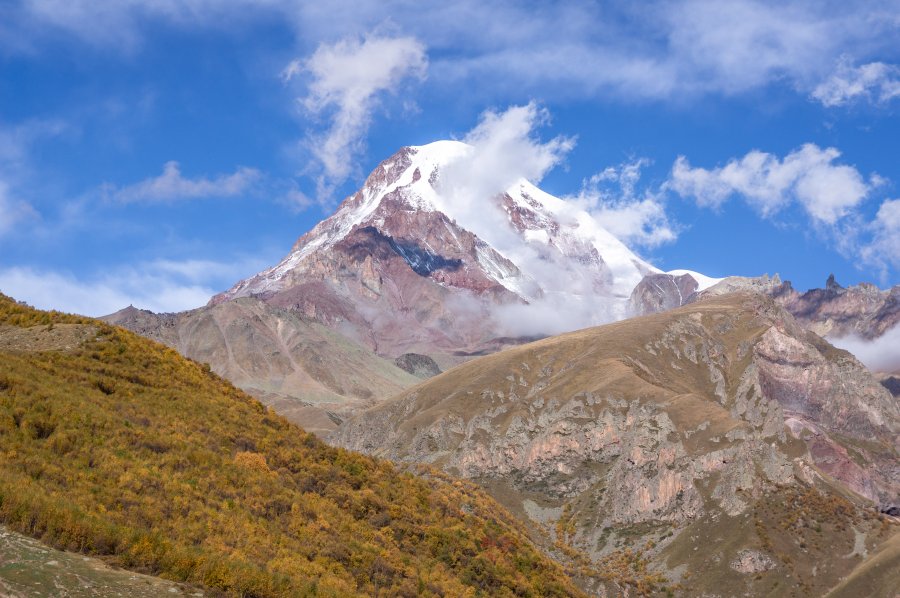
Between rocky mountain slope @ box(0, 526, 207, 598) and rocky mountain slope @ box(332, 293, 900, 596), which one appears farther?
rocky mountain slope @ box(332, 293, 900, 596)

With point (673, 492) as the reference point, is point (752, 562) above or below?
below

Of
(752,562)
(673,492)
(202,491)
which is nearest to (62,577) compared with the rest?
(202,491)

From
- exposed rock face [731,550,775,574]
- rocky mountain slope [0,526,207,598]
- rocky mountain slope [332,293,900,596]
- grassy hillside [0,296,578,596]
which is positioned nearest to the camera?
rocky mountain slope [0,526,207,598]

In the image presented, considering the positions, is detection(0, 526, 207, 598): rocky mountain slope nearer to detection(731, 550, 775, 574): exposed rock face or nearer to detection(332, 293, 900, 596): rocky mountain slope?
detection(332, 293, 900, 596): rocky mountain slope

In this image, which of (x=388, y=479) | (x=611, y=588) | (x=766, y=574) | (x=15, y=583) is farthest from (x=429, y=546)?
(x=766, y=574)

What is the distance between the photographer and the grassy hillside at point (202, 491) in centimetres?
2219

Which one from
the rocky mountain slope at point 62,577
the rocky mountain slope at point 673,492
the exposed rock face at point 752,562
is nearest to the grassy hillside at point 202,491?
the rocky mountain slope at point 62,577

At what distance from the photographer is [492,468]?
18650 centimetres

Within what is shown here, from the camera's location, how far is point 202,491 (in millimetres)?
28516

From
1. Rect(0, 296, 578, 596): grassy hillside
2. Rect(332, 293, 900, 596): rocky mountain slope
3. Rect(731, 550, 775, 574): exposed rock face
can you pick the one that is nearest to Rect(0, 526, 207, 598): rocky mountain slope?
Rect(0, 296, 578, 596): grassy hillside

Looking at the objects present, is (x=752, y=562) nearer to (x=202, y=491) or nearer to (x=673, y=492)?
(x=673, y=492)

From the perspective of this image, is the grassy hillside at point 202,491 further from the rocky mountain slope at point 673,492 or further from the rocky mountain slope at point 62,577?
the rocky mountain slope at point 673,492

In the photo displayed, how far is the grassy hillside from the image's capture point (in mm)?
22188

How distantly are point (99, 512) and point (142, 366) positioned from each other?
16.5 meters
